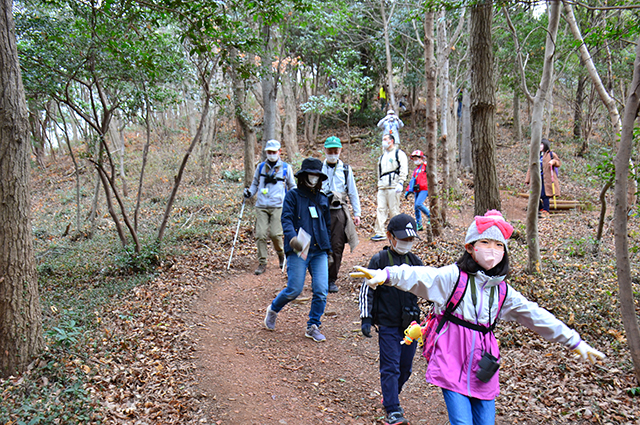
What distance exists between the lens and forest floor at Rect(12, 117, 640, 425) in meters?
4.04

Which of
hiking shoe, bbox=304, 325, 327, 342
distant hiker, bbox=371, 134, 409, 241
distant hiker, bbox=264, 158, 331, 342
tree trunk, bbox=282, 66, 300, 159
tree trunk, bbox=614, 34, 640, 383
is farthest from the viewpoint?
tree trunk, bbox=282, 66, 300, 159

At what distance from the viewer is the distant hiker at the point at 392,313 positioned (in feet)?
11.9

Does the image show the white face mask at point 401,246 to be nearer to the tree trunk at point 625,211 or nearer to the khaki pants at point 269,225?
the tree trunk at point 625,211

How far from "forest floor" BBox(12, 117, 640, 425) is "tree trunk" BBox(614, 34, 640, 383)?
82cm

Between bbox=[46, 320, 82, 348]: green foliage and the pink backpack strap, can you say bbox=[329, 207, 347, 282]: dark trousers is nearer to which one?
bbox=[46, 320, 82, 348]: green foliage

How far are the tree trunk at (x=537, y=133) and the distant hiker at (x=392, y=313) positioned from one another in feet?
11.2

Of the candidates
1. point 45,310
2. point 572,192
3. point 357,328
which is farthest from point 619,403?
point 572,192

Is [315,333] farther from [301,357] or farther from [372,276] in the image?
[372,276]

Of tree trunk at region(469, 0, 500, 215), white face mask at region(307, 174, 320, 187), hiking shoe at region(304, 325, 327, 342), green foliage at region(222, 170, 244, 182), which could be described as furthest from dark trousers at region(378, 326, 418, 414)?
green foliage at region(222, 170, 244, 182)

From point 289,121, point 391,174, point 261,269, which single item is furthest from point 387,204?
point 289,121

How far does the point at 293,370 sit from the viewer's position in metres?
4.80

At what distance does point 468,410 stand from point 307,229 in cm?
287

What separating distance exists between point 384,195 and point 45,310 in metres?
6.63

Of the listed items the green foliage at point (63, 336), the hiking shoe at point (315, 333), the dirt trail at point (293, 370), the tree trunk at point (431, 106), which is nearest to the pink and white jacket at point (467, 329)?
the dirt trail at point (293, 370)
